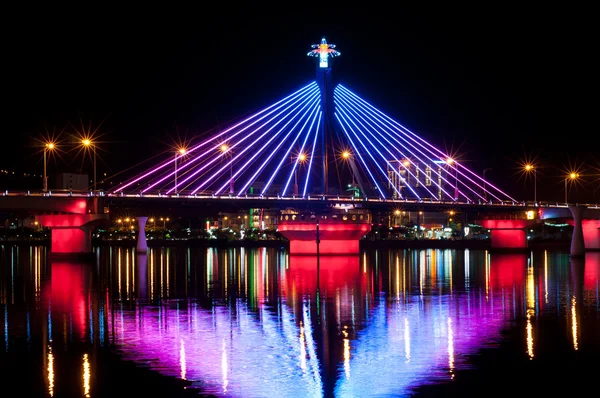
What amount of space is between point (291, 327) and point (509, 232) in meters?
58.3

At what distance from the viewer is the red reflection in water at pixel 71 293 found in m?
24.6

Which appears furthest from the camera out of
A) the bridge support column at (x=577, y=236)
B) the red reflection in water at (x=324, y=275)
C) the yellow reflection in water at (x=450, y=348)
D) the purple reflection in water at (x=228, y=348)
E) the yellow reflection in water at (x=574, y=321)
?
the bridge support column at (x=577, y=236)

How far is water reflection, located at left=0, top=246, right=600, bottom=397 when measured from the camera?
1606 cm

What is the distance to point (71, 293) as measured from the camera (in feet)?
109

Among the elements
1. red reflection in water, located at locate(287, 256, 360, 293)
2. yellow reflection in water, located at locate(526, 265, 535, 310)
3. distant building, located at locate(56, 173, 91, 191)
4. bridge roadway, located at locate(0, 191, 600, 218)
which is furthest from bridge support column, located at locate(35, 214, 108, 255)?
distant building, located at locate(56, 173, 91, 191)

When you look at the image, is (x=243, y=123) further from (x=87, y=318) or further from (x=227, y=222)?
(x=227, y=222)

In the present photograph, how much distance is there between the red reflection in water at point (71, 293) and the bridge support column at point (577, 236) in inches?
1288

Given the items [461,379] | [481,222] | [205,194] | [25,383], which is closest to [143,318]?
[25,383]

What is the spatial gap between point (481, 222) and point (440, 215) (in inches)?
2114

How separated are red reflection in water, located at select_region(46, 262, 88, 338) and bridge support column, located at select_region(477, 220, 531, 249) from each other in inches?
1480

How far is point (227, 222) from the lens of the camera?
152 metres

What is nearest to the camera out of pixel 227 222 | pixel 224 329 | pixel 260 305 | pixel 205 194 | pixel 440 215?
pixel 224 329

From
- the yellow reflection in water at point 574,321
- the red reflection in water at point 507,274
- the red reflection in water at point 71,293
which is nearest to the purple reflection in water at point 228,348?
the red reflection in water at point 71,293

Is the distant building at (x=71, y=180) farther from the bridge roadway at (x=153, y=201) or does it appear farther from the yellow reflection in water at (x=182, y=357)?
the yellow reflection in water at (x=182, y=357)
